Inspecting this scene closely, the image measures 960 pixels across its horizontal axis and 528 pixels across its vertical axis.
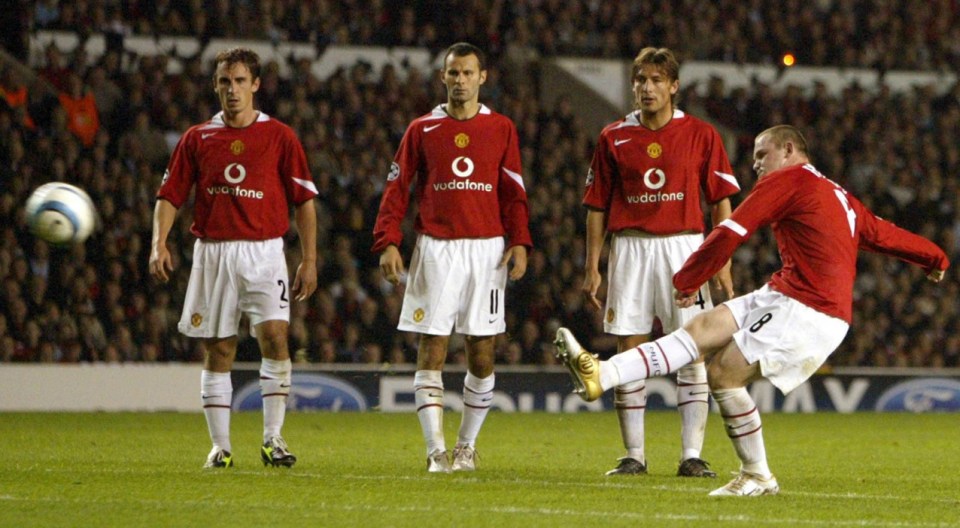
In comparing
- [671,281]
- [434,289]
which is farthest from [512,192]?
[671,281]

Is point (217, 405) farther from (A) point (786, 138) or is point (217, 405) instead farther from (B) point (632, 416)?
(A) point (786, 138)

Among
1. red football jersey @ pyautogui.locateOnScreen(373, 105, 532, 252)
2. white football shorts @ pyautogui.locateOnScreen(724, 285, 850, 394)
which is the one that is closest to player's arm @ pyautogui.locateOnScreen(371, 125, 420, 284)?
red football jersey @ pyautogui.locateOnScreen(373, 105, 532, 252)

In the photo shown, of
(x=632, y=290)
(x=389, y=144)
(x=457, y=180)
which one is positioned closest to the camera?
(x=457, y=180)

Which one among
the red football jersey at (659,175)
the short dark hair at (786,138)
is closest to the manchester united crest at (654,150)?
the red football jersey at (659,175)

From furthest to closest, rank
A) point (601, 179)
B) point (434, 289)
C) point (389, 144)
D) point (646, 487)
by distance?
point (389, 144) → point (601, 179) → point (434, 289) → point (646, 487)

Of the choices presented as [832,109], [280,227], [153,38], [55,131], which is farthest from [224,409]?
[832,109]

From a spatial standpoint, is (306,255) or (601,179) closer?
(306,255)

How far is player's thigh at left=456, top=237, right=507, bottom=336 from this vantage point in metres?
8.59

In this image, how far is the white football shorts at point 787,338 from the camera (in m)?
7.17

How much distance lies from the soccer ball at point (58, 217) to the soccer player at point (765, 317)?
335 centimetres

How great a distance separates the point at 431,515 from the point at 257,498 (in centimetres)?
102

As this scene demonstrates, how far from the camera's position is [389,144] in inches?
777

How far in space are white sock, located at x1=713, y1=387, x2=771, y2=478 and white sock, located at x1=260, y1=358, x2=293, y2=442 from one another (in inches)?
110

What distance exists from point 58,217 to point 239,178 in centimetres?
110
